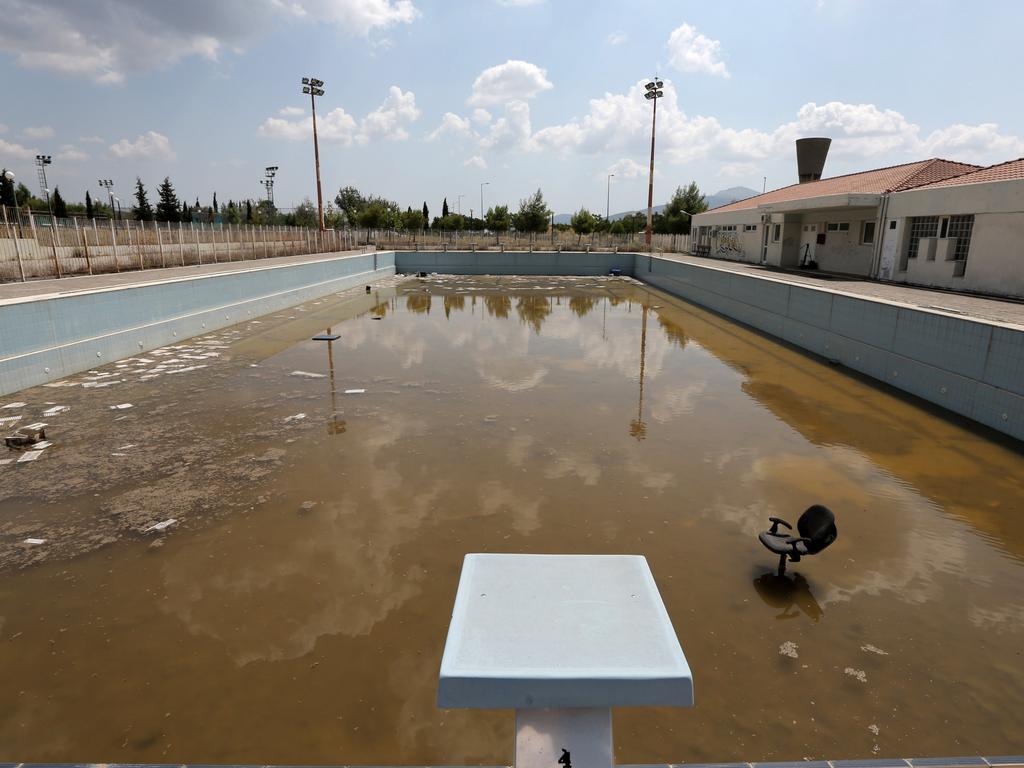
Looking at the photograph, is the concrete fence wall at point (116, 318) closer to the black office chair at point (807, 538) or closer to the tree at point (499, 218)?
the black office chair at point (807, 538)

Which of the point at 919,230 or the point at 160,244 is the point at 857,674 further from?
the point at 160,244

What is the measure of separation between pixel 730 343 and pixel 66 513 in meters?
14.9

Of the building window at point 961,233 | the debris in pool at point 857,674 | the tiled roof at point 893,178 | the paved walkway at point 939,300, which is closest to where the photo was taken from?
the debris in pool at point 857,674

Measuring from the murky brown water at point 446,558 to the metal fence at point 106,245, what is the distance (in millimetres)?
11410

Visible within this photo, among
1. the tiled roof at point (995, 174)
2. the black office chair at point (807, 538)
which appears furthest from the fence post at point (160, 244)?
the tiled roof at point (995, 174)

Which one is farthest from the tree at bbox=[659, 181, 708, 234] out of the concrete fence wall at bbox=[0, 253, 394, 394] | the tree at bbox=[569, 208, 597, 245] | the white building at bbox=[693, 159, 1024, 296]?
the concrete fence wall at bbox=[0, 253, 394, 394]

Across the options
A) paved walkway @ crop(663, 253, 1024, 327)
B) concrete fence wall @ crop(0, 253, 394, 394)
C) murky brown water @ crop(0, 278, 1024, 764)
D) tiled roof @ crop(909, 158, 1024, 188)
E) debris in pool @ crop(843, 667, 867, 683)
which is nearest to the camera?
murky brown water @ crop(0, 278, 1024, 764)

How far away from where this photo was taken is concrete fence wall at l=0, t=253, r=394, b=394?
1068 centimetres

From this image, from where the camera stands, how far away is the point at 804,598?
16.3 feet

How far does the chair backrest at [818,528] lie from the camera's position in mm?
5023

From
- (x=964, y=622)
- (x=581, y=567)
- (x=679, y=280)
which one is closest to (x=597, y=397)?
(x=964, y=622)

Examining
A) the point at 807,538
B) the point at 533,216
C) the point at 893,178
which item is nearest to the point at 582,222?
the point at 533,216

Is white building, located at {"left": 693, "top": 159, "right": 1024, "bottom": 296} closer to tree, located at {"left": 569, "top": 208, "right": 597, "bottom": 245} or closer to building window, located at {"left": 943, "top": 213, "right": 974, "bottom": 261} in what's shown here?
building window, located at {"left": 943, "top": 213, "right": 974, "bottom": 261}

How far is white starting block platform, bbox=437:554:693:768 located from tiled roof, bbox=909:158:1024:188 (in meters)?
20.2
